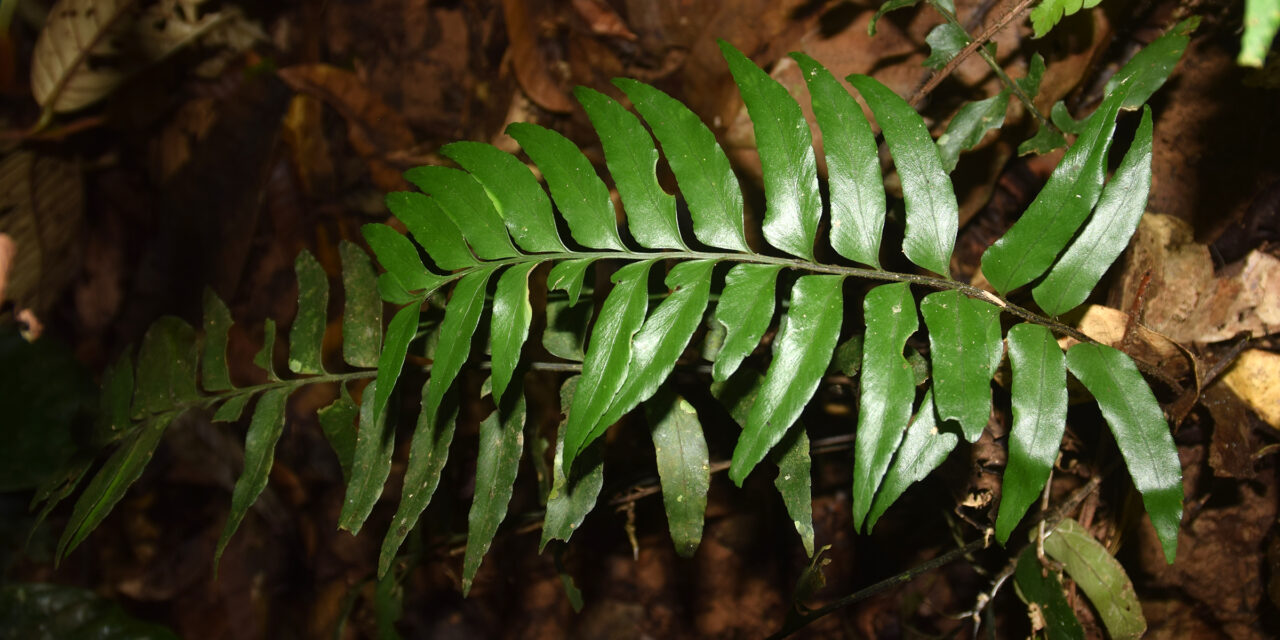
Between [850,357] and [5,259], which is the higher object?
[850,357]

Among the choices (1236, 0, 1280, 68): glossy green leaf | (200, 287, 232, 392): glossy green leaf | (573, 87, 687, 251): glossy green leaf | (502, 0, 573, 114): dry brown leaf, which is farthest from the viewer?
(502, 0, 573, 114): dry brown leaf

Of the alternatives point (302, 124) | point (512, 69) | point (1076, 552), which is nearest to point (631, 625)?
point (1076, 552)

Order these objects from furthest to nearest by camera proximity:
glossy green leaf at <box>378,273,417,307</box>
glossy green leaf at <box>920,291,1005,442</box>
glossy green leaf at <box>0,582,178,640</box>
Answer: glossy green leaf at <box>0,582,178,640</box> < glossy green leaf at <box>378,273,417,307</box> < glossy green leaf at <box>920,291,1005,442</box>

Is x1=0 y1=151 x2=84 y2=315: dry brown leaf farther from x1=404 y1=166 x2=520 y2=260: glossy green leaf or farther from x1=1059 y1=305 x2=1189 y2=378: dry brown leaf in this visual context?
→ x1=1059 y1=305 x2=1189 y2=378: dry brown leaf

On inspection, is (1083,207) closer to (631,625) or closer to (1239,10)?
(1239,10)

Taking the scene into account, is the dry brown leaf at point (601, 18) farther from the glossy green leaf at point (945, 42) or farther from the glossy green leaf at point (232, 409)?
the glossy green leaf at point (232, 409)

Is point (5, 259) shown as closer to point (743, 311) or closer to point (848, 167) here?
point (743, 311)

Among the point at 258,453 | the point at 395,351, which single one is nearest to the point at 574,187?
the point at 395,351

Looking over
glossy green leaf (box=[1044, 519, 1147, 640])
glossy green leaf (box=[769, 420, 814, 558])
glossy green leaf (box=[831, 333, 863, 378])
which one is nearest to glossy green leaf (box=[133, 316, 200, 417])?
glossy green leaf (box=[769, 420, 814, 558])
